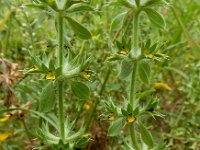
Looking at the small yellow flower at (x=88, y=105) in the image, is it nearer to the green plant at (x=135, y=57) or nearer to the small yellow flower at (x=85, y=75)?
the green plant at (x=135, y=57)

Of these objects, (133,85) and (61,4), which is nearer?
(61,4)

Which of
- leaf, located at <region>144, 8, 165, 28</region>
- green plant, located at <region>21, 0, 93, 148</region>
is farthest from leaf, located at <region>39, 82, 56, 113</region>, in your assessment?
leaf, located at <region>144, 8, 165, 28</region>

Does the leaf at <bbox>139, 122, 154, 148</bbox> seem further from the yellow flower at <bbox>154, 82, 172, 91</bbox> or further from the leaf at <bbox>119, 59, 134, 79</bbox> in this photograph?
the yellow flower at <bbox>154, 82, 172, 91</bbox>

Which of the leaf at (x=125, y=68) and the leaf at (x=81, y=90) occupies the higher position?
the leaf at (x=125, y=68)

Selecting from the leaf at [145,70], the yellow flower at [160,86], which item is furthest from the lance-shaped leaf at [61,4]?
the yellow flower at [160,86]

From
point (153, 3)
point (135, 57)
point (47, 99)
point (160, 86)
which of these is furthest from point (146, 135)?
point (160, 86)

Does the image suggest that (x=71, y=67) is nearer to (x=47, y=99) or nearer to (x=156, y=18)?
(x=47, y=99)

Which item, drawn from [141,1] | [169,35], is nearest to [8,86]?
[141,1]
